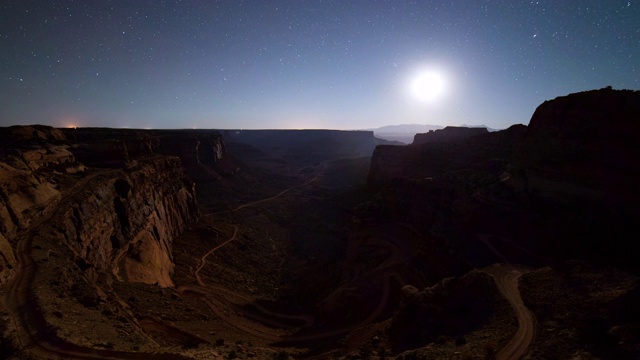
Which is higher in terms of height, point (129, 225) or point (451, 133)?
point (451, 133)

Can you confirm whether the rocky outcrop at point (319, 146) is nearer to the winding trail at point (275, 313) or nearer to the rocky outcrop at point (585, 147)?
the winding trail at point (275, 313)

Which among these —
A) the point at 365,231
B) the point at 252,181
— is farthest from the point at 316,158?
the point at 365,231

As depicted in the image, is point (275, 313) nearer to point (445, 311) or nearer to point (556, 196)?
point (445, 311)

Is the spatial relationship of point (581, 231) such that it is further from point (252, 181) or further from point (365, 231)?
point (252, 181)

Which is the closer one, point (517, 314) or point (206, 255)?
point (517, 314)

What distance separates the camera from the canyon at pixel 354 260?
43.1 ft

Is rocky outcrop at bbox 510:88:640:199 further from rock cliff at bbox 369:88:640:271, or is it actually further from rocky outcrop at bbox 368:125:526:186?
rocky outcrop at bbox 368:125:526:186

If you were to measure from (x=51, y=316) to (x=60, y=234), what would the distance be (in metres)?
8.82

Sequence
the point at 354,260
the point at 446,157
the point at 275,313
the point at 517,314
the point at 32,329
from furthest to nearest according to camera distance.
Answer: the point at 446,157 < the point at 354,260 < the point at 275,313 < the point at 517,314 < the point at 32,329

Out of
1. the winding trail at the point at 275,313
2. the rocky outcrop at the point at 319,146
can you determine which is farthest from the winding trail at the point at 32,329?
the rocky outcrop at the point at 319,146

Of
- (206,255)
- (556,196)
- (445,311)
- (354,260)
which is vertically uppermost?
(556,196)

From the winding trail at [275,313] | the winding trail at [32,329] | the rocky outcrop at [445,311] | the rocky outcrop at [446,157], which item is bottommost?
the winding trail at [275,313]

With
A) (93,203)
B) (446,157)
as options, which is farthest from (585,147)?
(93,203)

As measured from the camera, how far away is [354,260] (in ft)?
112
